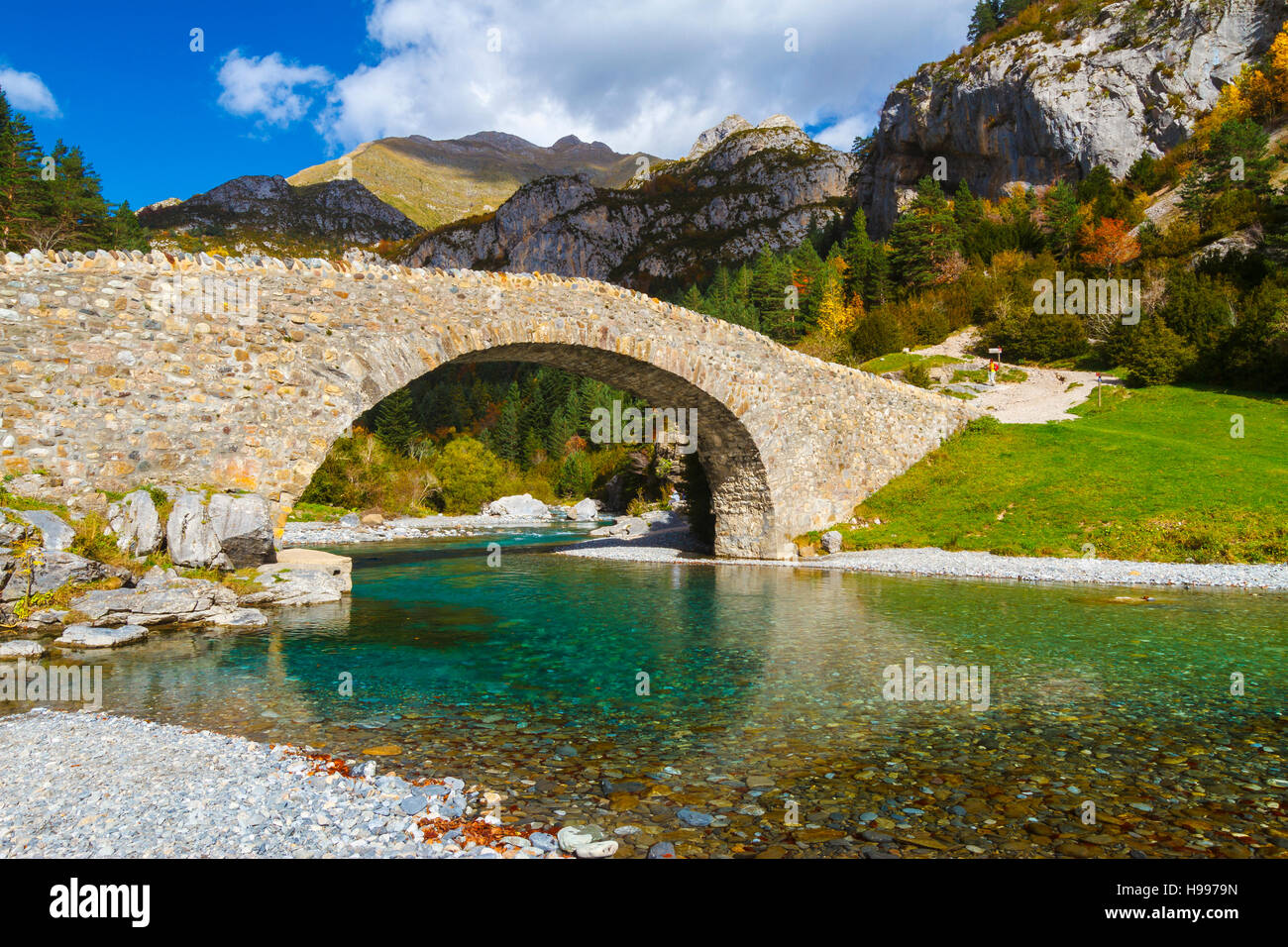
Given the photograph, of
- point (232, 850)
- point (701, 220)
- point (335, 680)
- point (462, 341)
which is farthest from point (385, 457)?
point (701, 220)

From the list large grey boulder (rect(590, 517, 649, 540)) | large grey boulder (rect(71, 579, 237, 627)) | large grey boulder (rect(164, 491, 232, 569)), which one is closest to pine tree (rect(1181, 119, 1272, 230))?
large grey boulder (rect(590, 517, 649, 540))

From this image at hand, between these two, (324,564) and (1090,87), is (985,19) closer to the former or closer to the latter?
(1090,87)

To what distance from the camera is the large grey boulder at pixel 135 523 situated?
1084 cm

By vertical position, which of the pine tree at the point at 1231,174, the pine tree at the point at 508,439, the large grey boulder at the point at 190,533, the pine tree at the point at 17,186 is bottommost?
the large grey boulder at the point at 190,533

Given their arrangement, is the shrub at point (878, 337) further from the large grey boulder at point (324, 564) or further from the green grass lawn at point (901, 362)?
the large grey boulder at point (324, 564)

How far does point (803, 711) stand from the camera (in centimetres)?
661

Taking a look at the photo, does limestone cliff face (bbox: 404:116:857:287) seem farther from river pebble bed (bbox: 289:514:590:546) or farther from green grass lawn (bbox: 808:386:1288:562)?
green grass lawn (bbox: 808:386:1288:562)

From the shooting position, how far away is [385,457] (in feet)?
171
